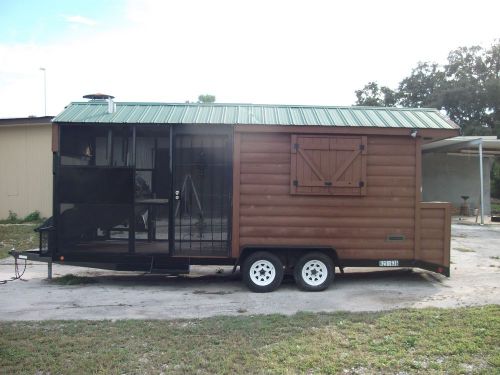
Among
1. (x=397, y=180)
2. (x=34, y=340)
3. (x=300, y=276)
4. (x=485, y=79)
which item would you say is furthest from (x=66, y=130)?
(x=485, y=79)

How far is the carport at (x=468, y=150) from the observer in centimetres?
1799

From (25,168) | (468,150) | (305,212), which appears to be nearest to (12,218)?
(25,168)

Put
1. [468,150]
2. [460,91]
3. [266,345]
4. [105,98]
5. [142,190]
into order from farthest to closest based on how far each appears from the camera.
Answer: [460,91]
[468,150]
[105,98]
[142,190]
[266,345]

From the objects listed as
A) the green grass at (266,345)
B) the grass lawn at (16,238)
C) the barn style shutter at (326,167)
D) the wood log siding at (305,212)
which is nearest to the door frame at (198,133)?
the wood log siding at (305,212)

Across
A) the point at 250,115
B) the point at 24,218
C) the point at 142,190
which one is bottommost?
the point at 24,218

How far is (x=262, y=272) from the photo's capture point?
290 inches

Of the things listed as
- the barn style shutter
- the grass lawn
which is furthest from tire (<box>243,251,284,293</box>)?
the grass lawn

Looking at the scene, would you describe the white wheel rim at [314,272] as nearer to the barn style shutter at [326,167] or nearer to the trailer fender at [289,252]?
the trailer fender at [289,252]

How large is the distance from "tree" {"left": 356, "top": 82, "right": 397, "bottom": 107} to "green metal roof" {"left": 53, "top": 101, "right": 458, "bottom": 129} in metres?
30.7

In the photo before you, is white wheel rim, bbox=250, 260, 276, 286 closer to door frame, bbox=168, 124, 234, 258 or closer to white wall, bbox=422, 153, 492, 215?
door frame, bbox=168, 124, 234, 258

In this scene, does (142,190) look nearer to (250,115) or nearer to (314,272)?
(250,115)

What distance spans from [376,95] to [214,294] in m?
Result: 34.1

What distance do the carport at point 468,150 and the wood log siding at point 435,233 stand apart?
10.6 metres

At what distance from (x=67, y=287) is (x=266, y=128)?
13.0ft
